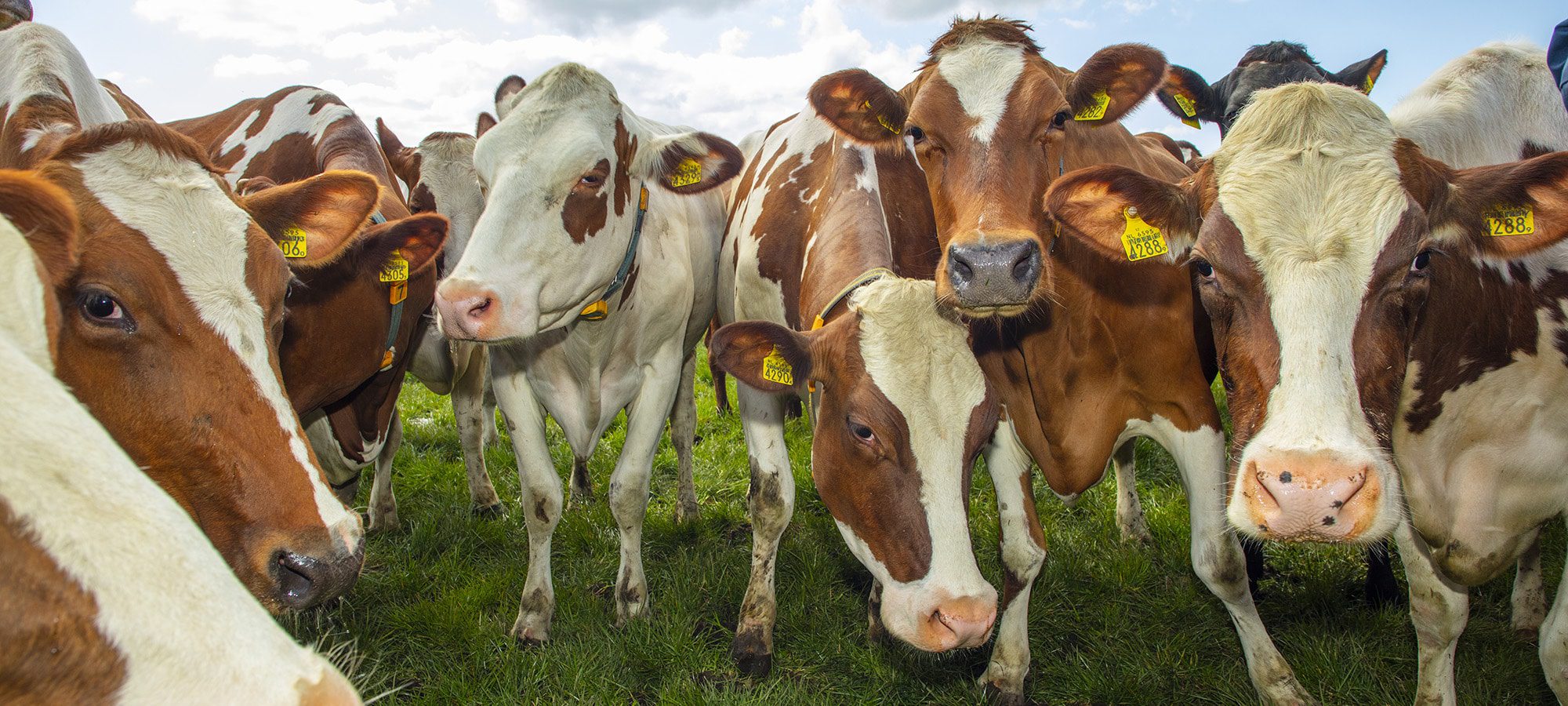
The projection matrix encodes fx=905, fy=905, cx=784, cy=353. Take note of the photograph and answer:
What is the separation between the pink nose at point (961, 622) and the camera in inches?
108

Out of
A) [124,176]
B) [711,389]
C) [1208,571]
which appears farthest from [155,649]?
[711,389]

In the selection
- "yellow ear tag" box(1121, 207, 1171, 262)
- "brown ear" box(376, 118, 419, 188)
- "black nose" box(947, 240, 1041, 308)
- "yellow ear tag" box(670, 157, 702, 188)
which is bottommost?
"brown ear" box(376, 118, 419, 188)

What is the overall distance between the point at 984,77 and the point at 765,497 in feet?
6.67

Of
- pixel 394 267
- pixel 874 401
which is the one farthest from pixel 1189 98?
pixel 394 267

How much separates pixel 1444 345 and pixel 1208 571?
1140 millimetres

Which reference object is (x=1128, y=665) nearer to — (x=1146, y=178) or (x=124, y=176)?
(x=1146, y=178)

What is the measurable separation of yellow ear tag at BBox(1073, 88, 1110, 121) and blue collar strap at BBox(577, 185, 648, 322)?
1977mm

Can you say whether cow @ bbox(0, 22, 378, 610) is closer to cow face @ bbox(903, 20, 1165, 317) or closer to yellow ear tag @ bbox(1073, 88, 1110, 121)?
cow face @ bbox(903, 20, 1165, 317)

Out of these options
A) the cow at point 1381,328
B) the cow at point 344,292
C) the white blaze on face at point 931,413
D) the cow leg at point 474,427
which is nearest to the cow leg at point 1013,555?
the white blaze on face at point 931,413

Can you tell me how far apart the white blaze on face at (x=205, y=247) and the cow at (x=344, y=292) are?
2.78ft

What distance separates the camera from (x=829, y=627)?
13.5 ft

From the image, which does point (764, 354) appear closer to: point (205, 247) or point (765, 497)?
point (765, 497)

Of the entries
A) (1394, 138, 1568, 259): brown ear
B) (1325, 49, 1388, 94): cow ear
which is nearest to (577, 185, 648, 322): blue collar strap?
(1394, 138, 1568, 259): brown ear

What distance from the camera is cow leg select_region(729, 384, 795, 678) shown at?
4.05 metres
